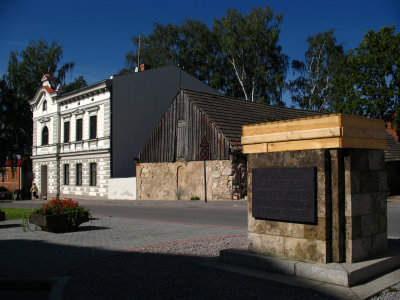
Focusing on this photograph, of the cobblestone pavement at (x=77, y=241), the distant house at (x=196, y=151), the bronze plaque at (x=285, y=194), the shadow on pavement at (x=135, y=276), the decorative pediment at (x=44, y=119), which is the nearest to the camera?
the shadow on pavement at (x=135, y=276)

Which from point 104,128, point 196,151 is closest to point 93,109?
point 104,128

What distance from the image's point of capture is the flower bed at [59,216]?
10.6 m

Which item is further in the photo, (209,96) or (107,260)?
(209,96)

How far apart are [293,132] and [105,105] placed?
2645 cm

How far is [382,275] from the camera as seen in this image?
211 inches

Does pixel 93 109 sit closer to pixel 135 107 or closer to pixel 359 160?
pixel 135 107

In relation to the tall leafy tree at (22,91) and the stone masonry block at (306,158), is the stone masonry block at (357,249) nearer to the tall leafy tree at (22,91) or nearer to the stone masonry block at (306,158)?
the stone masonry block at (306,158)

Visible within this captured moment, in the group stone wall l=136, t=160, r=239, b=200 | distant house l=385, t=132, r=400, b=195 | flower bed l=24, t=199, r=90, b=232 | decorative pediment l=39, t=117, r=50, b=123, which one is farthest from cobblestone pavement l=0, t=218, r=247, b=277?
decorative pediment l=39, t=117, r=50, b=123

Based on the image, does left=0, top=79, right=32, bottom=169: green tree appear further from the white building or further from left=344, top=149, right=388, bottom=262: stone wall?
left=344, top=149, right=388, bottom=262: stone wall

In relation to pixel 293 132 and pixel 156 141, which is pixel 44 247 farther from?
pixel 156 141

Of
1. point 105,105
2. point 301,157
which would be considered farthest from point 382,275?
point 105,105

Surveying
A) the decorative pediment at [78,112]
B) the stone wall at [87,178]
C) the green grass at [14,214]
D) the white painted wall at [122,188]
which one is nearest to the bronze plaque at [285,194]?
the green grass at [14,214]

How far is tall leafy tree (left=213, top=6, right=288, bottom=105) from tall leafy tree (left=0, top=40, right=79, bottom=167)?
66.4 ft

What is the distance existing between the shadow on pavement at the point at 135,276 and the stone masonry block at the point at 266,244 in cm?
72
